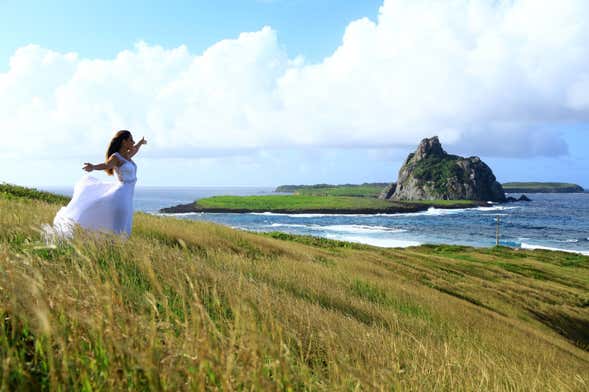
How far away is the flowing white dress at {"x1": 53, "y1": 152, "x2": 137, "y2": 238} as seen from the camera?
10.4m

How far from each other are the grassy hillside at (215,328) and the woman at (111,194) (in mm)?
943

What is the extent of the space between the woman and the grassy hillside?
943 mm

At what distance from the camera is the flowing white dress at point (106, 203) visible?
34.2ft

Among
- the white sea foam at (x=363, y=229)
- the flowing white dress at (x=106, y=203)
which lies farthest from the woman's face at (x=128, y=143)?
the white sea foam at (x=363, y=229)

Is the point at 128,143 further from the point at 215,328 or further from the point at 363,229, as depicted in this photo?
the point at 363,229

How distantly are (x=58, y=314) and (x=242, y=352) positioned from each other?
1.54 m

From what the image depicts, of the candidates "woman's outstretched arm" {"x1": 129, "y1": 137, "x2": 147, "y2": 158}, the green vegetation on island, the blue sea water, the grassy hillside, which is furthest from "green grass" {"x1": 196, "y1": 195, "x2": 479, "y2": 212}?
"woman's outstretched arm" {"x1": 129, "y1": 137, "x2": 147, "y2": 158}

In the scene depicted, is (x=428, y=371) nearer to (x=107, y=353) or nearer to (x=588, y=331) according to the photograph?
(x=107, y=353)

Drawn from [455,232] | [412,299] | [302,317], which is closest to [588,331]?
[412,299]

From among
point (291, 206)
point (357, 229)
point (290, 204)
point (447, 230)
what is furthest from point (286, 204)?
point (447, 230)

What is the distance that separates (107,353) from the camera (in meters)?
3.09

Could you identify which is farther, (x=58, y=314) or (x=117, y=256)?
(x=117, y=256)

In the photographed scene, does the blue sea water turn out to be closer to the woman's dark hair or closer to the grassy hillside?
the woman's dark hair

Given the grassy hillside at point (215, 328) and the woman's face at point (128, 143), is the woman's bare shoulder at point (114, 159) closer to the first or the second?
the woman's face at point (128, 143)
